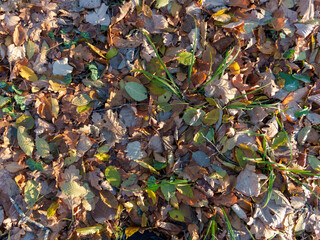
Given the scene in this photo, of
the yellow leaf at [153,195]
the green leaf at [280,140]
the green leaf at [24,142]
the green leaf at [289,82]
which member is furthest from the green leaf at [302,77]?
the green leaf at [24,142]

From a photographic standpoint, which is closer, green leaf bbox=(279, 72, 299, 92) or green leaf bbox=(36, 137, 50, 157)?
green leaf bbox=(36, 137, 50, 157)

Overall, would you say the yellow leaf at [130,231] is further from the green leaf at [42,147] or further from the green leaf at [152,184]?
the green leaf at [42,147]

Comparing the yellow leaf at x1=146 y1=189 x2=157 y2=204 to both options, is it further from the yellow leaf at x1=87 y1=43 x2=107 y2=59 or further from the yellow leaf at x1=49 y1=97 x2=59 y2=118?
the yellow leaf at x1=87 y1=43 x2=107 y2=59

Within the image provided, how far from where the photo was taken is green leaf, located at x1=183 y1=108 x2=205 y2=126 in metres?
1.49

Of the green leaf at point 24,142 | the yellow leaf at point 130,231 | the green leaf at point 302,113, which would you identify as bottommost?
the yellow leaf at point 130,231

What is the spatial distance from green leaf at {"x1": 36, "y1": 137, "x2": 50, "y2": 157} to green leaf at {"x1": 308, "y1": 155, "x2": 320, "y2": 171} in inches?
65.8

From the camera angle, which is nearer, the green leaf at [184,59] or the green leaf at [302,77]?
the green leaf at [184,59]

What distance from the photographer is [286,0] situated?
165 centimetres

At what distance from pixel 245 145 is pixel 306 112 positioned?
496 millimetres

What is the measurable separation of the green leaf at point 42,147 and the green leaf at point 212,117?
A: 0.98 metres

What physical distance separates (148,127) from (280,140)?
33.5 inches

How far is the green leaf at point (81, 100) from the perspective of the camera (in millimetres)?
1505

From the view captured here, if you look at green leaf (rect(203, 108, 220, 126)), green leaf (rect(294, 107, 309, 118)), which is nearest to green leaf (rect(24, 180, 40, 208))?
green leaf (rect(203, 108, 220, 126))

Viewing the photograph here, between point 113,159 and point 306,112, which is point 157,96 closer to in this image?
point 113,159
